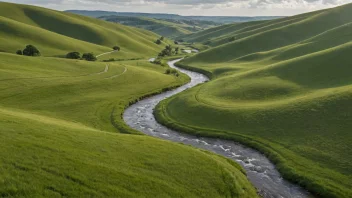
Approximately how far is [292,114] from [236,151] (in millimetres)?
13783

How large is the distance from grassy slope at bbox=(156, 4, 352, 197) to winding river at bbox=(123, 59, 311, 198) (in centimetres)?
146

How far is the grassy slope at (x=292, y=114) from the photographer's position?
3766 centimetres

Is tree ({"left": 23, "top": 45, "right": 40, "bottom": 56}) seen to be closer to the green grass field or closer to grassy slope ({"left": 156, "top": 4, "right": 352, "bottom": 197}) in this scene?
the green grass field

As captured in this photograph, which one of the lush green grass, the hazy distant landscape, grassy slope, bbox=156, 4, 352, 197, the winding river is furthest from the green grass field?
grassy slope, bbox=156, 4, 352, 197

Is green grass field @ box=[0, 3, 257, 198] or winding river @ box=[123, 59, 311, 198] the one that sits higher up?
green grass field @ box=[0, 3, 257, 198]

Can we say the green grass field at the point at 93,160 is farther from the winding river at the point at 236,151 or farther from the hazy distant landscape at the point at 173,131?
the winding river at the point at 236,151

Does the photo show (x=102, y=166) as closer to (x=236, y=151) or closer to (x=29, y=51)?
(x=236, y=151)

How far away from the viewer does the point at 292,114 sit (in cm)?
5153

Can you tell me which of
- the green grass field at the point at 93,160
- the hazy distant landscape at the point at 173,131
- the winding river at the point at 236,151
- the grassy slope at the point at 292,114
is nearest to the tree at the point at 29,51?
the hazy distant landscape at the point at 173,131

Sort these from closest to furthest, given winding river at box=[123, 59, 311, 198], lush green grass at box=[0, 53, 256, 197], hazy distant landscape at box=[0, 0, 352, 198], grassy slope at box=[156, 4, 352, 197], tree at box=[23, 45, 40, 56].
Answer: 1. lush green grass at box=[0, 53, 256, 197]
2. hazy distant landscape at box=[0, 0, 352, 198]
3. winding river at box=[123, 59, 311, 198]
4. grassy slope at box=[156, 4, 352, 197]
5. tree at box=[23, 45, 40, 56]

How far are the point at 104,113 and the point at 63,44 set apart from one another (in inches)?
4042

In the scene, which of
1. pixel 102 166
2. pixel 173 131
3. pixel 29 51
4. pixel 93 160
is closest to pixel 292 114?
pixel 173 131

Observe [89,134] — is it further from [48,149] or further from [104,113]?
[104,113]

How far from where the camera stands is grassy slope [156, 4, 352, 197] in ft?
124
